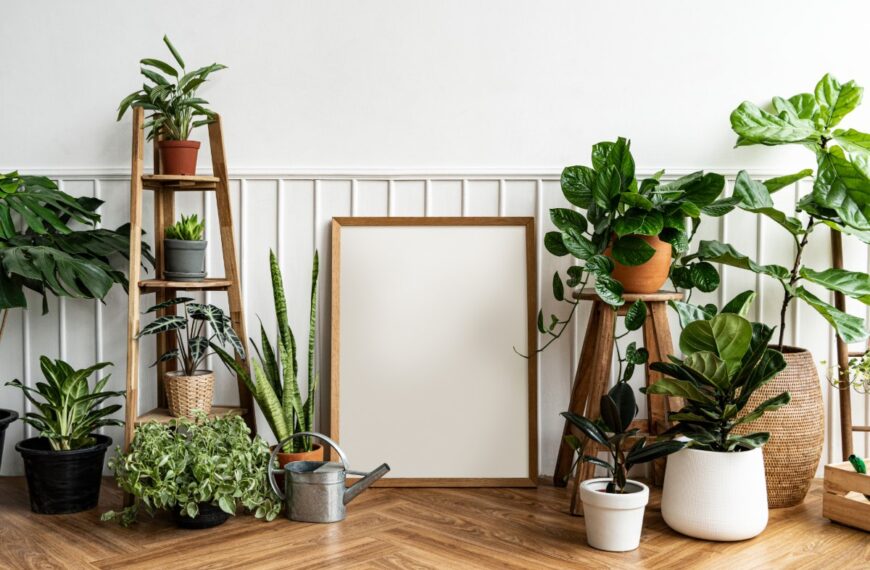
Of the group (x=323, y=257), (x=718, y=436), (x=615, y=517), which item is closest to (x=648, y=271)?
(x=718, y=436)

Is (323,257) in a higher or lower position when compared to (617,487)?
higher

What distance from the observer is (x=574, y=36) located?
9.18ft

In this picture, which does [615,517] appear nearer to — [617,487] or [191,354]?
[617,487]

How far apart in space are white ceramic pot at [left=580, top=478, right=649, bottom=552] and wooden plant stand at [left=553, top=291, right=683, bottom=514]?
27 centimetres

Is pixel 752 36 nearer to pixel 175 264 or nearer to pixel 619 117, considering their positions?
pixel 619 117

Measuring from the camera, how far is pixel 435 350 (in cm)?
276

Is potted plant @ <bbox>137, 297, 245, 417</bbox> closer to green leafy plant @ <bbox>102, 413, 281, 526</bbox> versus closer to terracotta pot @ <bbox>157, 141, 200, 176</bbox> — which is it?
green leafy plant @ <bbox>102, 413, 281, 526</bbox>

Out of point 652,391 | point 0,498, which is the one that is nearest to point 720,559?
point 652,391

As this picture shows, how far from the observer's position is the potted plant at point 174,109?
8.28 feet

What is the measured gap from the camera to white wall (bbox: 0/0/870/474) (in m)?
2.80

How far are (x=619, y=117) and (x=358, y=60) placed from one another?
3.07 feet

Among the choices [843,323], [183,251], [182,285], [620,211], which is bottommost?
[843,323]

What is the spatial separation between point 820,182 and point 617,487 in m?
1.18

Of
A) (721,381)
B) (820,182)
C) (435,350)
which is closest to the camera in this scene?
(721,381)
